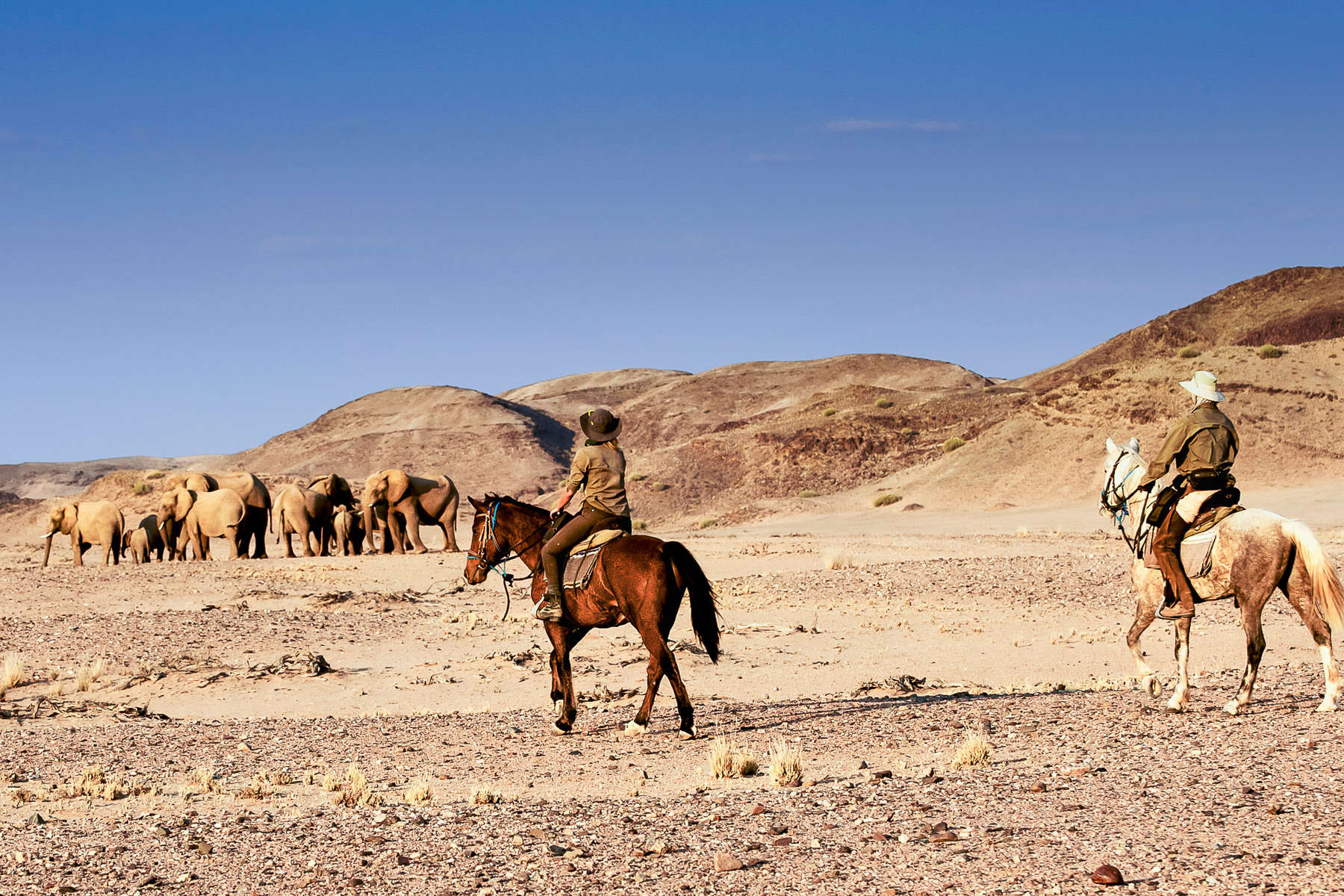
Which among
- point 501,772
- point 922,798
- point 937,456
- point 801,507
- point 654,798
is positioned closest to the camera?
point 922,798

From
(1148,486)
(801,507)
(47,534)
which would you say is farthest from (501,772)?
(801,507)

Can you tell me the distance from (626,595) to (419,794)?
299 centimetres

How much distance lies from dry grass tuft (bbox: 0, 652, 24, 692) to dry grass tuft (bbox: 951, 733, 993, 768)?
41.5ft

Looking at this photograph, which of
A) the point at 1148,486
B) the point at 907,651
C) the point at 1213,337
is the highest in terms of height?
the point at 1213,337

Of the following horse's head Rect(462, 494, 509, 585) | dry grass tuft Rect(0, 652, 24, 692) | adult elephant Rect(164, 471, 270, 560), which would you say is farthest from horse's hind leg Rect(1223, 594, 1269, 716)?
adult elephant Rect(164, 471, 270, 560)

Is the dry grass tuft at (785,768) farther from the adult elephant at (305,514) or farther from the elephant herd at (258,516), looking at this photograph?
the adult elephant at (305,514)

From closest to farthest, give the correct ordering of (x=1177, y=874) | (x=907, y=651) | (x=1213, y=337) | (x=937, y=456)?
(x=1177, y=874) < (x=907, y=651) < (x=937, y=456) < (x=1213, y=337)

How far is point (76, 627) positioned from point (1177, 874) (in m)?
19.6

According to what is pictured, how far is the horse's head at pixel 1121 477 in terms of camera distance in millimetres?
12203

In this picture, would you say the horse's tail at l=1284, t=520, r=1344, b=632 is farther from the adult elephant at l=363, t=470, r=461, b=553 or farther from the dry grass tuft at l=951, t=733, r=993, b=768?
Result: the adult elephant at l=363, t=470, r=461, b=553

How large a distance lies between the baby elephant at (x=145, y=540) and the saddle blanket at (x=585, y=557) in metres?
35.0

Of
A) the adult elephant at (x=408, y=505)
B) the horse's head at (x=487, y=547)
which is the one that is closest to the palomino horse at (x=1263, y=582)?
the horse's head at (x=487, y=547)

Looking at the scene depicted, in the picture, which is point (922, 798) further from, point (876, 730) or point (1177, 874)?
point (876, 730)

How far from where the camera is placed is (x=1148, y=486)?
460 inches
